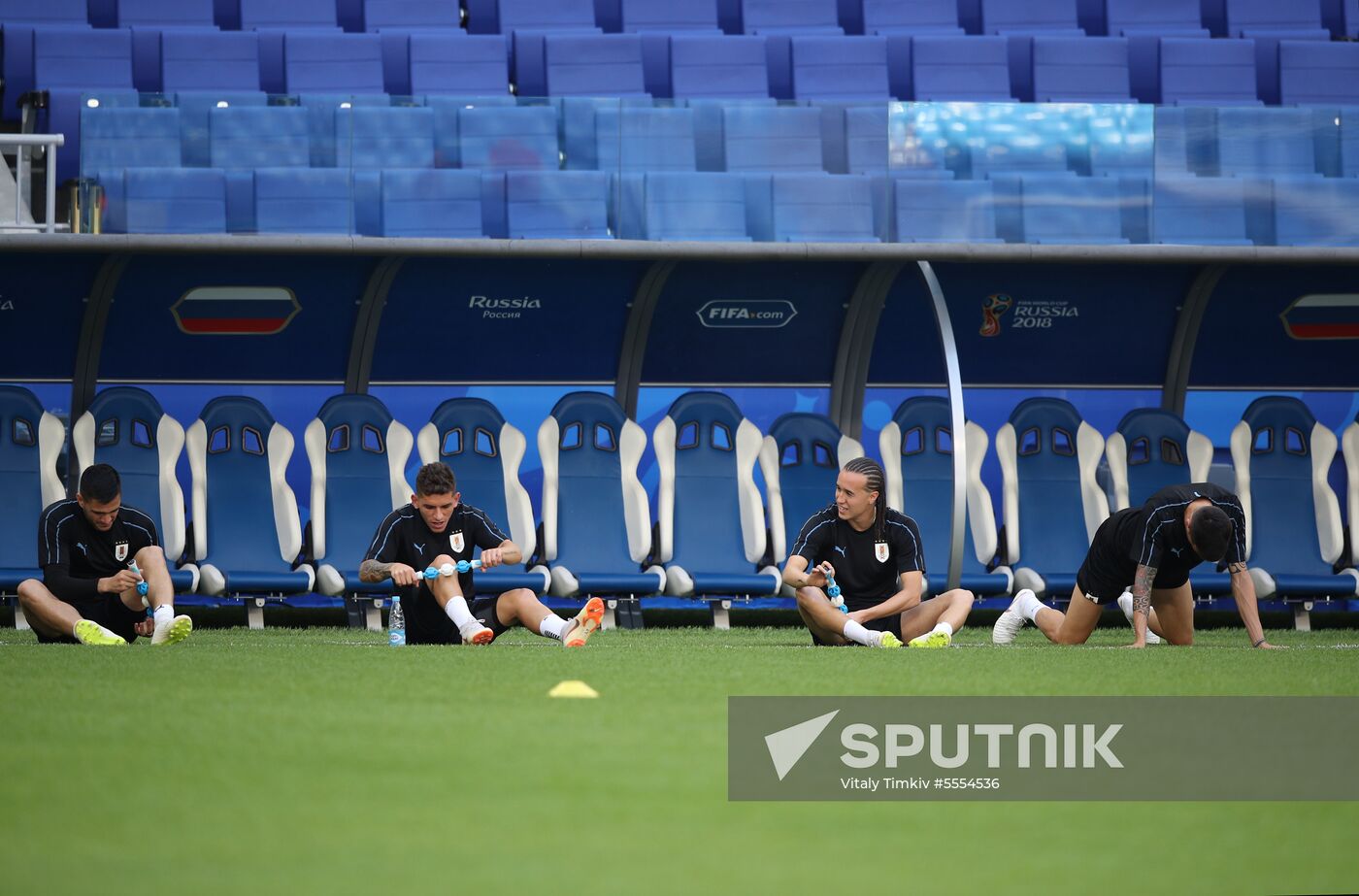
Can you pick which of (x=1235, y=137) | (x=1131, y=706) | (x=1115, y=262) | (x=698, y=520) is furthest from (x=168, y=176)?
(x=1131, y=706)

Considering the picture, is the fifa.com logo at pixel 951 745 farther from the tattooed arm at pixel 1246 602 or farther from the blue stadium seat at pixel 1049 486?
the blue stadium seat at pixel 1049 486

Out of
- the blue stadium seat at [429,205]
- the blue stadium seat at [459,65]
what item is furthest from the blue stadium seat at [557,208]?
the blue stadium seat at [459,65]

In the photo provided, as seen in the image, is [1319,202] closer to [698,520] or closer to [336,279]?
[698,520]

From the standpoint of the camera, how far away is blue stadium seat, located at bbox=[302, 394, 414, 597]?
34.9 feet

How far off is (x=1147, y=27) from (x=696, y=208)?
9253 millimetres

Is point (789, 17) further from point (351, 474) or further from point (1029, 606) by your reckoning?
point (1029, 606)

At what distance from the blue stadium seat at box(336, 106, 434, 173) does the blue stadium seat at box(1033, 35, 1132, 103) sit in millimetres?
7989

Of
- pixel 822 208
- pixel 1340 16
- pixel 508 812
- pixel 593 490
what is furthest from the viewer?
pixel 1340 16

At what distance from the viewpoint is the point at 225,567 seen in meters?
10.5

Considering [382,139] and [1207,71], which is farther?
[1207,71]

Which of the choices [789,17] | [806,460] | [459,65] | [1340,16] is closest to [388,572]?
[806,460]

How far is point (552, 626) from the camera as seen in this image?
7867mm

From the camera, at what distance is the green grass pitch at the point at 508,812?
2.88 meters

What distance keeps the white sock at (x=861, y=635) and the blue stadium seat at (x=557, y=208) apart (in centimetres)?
362
